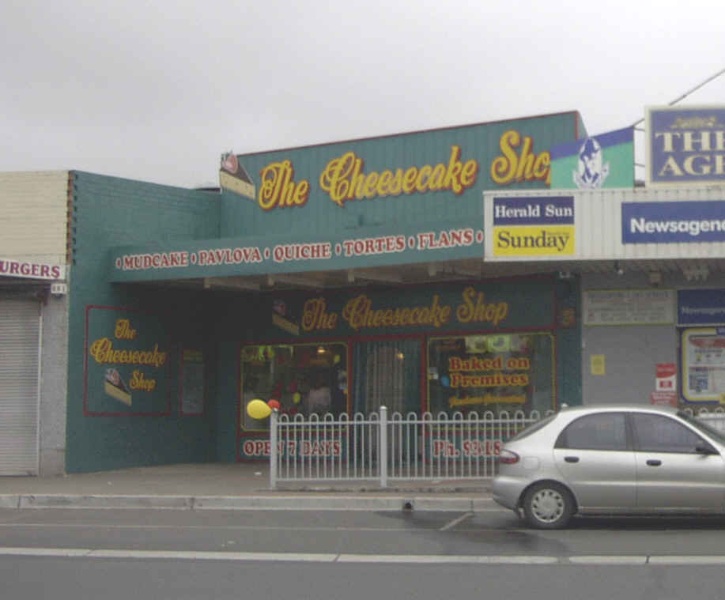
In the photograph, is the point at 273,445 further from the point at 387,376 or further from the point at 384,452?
the point at 387,376

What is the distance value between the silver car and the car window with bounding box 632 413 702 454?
0.01m

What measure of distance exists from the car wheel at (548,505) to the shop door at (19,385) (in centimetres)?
974

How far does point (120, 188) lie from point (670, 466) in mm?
11558

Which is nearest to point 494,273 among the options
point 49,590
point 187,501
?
point 187,501

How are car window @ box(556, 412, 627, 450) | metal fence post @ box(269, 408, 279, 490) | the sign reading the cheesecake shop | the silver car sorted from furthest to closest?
the sign reading the cheesecake shop < metal fence post @ box(269, 408, 279, 490) < car window @ box(556, 412, 627, 450) < the silver car

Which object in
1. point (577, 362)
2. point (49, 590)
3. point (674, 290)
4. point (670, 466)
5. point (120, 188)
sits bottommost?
point (49, 590)

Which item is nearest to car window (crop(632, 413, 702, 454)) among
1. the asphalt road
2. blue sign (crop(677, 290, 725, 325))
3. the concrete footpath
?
the asphalt road

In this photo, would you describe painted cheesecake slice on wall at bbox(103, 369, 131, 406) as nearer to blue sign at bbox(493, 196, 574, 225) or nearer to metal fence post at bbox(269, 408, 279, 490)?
metal fence post at bbox(269, 408, 279, 490)

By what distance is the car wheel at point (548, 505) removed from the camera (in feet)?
40.5

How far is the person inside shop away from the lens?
68.0 ft

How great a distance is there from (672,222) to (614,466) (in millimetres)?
5101

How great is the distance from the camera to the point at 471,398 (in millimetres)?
19344

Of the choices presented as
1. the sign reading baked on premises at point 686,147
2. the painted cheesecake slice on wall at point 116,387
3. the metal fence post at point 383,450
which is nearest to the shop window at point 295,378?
the painted cheesecake slice on wall at point 116,387

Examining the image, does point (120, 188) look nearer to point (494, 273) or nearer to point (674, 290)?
point (494, 273)
